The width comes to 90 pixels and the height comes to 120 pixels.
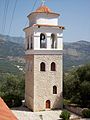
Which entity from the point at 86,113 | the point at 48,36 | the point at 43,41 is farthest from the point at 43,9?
the point at 86,113

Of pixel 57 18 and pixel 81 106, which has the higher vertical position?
pixel 57 18

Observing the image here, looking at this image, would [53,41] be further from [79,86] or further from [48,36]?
[79,86]

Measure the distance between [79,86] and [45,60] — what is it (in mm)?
4212

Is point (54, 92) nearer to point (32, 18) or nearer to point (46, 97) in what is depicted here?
point (46, 97)

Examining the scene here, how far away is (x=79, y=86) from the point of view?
28.3 meters

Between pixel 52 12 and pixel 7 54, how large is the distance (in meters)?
122

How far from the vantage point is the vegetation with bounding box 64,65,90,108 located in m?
27.3

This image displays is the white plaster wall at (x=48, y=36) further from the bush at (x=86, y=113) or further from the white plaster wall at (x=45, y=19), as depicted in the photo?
the bush at (x=86, y=113)

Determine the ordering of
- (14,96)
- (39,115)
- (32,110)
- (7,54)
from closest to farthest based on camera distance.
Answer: (39,115), (32,110), (14,96), (7,54)

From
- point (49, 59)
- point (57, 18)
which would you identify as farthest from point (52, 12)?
point (49, 59)

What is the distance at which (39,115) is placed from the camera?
82.3ft

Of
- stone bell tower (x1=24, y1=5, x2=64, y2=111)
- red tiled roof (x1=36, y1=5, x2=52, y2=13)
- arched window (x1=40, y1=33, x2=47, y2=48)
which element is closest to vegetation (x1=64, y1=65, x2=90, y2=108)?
stone bell tower (x1=24, y1=5, x2=64, y2=111)

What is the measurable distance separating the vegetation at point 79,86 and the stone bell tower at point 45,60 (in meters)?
1.63

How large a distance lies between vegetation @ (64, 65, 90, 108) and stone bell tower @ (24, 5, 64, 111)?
64.3 inches
